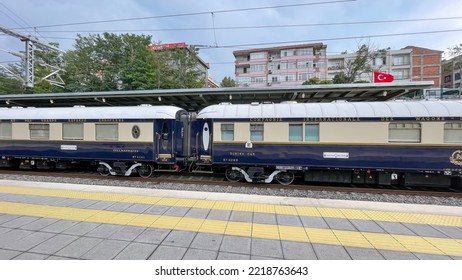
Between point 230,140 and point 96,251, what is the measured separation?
5848 mm

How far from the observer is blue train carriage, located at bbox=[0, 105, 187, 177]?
354 inches

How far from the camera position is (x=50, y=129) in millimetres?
9766

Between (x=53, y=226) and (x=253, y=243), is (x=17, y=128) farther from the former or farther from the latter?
(x=253, y=243)

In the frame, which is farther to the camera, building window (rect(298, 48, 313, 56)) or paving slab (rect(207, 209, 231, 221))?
building window (rect(298, 48, 313, 56))

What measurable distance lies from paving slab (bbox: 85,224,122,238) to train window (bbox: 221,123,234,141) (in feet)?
16.9

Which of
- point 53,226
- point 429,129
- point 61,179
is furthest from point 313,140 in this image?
point 61,179

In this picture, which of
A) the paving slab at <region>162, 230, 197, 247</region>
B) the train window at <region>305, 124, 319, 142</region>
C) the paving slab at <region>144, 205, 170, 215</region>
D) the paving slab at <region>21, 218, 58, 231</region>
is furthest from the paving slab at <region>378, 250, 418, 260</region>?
the paving slab at <region>21, 218, 58, 231</region>

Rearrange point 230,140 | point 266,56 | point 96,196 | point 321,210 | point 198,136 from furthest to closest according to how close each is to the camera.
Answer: point 266,56, point 198,136, point 230,140, point 96,196, point 321,210

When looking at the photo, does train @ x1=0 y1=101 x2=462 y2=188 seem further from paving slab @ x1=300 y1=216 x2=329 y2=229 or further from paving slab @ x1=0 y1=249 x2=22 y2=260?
paving slab @ x1=0 y1=249 x2=22 y2=260

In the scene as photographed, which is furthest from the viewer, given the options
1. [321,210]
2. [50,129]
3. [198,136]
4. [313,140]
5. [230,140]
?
[50,129]

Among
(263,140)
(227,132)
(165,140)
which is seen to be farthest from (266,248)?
(165,140)

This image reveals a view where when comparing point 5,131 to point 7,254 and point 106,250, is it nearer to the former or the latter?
point 7,254

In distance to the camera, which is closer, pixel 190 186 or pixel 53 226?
pixel 53 226

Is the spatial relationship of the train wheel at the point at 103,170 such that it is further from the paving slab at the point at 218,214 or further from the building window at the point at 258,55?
the building window at the point at 258,55
